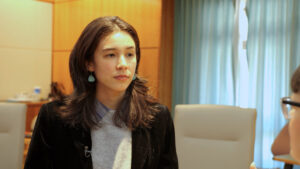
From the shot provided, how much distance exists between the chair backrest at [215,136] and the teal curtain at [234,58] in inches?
114

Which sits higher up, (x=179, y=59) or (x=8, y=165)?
(x=179, y=59)

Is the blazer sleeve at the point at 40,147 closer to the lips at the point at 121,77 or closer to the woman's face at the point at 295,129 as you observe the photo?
the lips at the point at 121,77

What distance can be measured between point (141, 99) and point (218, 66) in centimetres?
387

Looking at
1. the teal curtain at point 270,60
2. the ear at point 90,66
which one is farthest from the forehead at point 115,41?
the teal curtain at point 270,60

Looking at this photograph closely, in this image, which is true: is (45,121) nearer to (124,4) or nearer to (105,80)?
(105,80)

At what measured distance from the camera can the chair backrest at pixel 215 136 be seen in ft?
Result: 7.33

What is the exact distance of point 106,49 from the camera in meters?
1.67

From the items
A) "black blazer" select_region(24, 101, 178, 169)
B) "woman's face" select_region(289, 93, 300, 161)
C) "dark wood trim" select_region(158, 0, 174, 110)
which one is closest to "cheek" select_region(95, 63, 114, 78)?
"black blazer" select_region(24, 101, 178, 169)

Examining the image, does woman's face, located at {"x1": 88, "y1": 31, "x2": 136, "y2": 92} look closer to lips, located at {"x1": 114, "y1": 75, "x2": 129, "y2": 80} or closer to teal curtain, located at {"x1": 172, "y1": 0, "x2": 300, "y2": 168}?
lips, located at {"x1": 114, "y1": 75, "x2": 129, "y2": 80}

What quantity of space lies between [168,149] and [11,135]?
1204mm

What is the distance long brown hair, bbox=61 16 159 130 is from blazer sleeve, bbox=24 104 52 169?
9cm

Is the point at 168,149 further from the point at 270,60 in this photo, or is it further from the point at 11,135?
the point at 270,60

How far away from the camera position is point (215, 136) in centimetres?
233

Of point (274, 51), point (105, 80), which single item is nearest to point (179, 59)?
point (274, 51)
